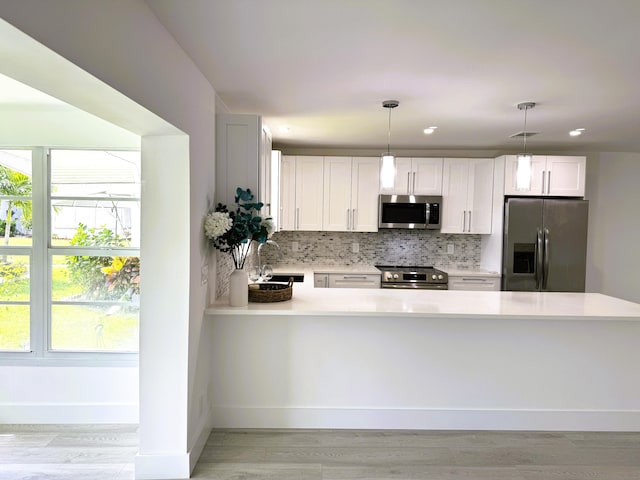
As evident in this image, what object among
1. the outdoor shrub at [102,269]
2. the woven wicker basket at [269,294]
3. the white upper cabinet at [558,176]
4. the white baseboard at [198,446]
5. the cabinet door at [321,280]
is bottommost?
the white baseboard at [198,446]

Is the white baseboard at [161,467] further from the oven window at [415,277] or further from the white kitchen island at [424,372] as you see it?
the oven window at [415,277]

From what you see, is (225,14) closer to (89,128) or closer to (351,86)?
(351,86)

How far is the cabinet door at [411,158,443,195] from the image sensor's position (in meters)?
4.64

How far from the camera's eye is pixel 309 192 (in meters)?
4.71

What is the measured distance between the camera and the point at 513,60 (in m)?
2.07

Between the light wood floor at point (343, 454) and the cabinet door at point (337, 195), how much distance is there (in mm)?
2543

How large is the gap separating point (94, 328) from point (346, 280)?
2.59 m

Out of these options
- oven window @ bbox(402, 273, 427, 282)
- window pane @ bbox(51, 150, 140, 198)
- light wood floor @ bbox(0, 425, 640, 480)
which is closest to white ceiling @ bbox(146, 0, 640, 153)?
window pane @ bbox(51, 150, 140, 198)

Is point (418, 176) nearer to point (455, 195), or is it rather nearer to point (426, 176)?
point (426, 176)

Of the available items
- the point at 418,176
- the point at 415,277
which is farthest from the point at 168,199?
the point at 418,176

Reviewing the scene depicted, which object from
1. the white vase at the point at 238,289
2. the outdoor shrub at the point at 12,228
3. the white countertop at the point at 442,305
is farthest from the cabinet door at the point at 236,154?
the outdoor shrub at the point at 12,228

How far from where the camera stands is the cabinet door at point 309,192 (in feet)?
15.4

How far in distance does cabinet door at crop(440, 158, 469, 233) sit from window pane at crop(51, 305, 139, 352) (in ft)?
11.5

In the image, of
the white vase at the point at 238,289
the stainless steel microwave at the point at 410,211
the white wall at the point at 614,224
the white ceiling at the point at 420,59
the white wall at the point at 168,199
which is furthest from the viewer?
the white wall at the point at 614,224
